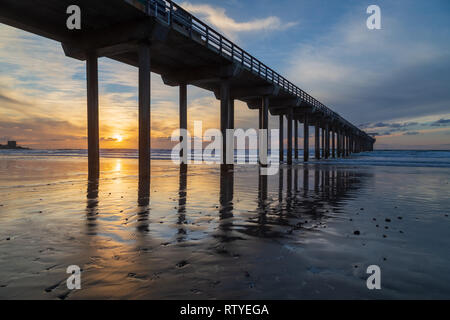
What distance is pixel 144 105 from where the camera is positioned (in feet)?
48.9

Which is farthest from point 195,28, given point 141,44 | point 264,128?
point 264,128

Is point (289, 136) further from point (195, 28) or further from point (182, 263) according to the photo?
point (182, 263)

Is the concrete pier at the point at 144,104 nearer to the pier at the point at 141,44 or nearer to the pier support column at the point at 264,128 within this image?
the pier at the point at 141,44

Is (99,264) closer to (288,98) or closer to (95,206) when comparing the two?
(95,206)

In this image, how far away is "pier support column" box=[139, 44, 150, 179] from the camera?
1455 cm

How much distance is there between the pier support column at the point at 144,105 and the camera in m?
14.5

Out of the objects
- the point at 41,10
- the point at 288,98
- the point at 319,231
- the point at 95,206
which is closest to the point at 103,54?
the point at 41,10

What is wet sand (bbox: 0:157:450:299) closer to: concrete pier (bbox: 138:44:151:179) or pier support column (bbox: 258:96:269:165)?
concrete pier (bbox: 138:44:151:179)

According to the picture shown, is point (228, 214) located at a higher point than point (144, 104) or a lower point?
lower

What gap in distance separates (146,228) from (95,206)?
9.26ft

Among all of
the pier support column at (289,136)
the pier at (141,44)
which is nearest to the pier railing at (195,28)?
the pier at (141,44)

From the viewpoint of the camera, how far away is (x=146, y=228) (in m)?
4.93

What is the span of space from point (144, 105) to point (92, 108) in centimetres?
332

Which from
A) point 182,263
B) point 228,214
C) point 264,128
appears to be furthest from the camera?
point 264,128
